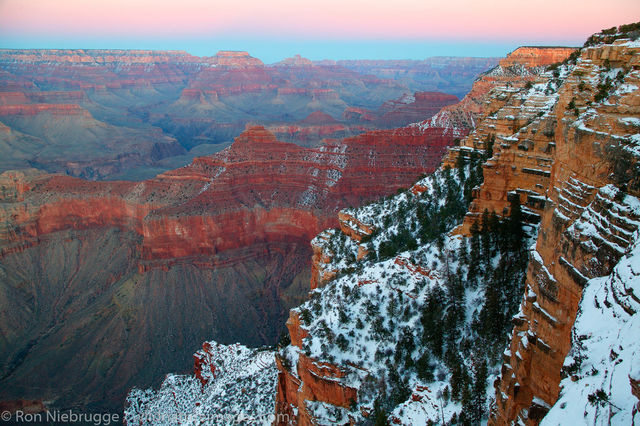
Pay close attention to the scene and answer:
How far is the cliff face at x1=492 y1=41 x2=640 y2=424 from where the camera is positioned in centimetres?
908

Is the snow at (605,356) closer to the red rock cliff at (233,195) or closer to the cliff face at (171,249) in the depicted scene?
the cliff face at (171,249)

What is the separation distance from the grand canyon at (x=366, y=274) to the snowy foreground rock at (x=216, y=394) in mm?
191

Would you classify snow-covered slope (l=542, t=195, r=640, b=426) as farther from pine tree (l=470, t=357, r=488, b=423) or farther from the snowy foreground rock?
the snowy foreground rock

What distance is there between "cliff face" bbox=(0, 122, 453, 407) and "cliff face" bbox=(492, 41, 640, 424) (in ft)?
118

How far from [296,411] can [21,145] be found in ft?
422

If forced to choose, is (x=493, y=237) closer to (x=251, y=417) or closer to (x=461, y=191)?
(x=461, y=191)

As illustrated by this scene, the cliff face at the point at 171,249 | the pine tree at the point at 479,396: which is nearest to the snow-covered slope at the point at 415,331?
the pine tree at the point at 479,396

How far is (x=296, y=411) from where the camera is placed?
21.7 metres

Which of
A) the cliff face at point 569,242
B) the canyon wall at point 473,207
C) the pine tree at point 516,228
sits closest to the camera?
the cliff face at point 569,242

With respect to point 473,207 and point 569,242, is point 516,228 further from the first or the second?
point 569,242

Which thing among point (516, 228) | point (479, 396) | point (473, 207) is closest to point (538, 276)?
point (479, 396)

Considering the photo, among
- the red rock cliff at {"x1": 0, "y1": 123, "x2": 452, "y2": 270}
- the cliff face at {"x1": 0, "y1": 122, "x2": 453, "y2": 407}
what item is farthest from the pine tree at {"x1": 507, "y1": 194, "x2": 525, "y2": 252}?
the red rock cliff at {"x1": 0, "y1": 123, "x2": 452, "y2": 270}

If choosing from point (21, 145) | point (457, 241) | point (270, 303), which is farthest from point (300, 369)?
point (21, 145)

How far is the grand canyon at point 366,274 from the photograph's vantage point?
9.91 metres
